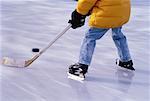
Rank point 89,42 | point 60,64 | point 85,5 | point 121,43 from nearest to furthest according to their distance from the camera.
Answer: point 85,5, point 89,42, point 121,43, point 60,64

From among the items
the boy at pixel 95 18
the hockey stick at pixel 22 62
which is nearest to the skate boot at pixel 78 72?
the boy at pixel 95 18

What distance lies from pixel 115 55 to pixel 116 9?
766mm

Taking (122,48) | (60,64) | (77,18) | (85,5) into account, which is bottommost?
(60,64)

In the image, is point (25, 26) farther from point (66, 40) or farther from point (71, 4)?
point (71, 4)

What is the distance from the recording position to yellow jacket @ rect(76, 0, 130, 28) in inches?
107

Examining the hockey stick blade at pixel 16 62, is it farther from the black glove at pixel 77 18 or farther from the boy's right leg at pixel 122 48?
the boy's right leg at pixel 122 48

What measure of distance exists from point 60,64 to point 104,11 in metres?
0.67

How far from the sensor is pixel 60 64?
3158 millimetres

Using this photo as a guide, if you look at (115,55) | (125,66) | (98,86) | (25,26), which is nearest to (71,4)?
(25,26)

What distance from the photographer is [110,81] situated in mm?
2857

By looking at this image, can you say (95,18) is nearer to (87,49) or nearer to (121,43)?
(87,49)

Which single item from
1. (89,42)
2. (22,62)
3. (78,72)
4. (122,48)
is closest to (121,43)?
(122,48)

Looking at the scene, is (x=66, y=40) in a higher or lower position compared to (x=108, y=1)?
lower

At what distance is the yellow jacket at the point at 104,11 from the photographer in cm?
271
